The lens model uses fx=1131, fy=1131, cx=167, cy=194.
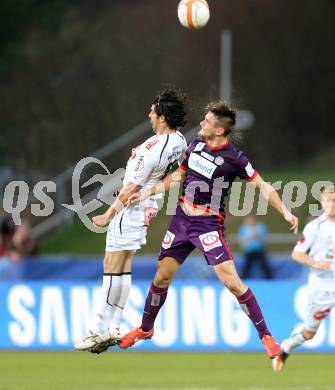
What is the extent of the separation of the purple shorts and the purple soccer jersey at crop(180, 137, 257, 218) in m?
0.15

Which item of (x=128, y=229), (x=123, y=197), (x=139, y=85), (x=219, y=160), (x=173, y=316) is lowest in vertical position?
(x=173, y=316)

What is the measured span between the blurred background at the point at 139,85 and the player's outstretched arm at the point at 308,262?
10.5 meters

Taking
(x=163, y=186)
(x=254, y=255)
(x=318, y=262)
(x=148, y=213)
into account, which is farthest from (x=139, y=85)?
(x=163, y=186)

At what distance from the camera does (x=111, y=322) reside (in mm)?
11000

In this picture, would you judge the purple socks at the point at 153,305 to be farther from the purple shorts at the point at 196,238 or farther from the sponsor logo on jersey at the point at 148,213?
the sponsor logo on jersey at the point at 148,213

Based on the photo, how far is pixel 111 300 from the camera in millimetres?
11023

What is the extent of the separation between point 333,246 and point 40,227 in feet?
41.7

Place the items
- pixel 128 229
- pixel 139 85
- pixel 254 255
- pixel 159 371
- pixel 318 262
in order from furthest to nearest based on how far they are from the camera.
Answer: pixel 139 85 < pixel 254 255 < pixel 159 371 < pixel 318 262 < pixel 128 229

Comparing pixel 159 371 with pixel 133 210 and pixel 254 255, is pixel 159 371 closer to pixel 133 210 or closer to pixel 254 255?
pixel 133 210

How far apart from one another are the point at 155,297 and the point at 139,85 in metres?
15.9

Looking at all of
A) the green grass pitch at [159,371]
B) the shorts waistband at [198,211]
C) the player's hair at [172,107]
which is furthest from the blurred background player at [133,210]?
the green grass pitch at [159,371]

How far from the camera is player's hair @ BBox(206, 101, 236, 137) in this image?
34.8 feet

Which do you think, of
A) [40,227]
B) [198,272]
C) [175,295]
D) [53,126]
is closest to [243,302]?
[175,295]

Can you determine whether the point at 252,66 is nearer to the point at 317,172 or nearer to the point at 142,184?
the point at 317,172
